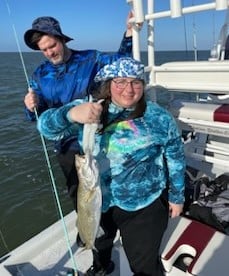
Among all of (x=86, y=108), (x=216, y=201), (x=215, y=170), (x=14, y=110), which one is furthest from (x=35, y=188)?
(x=14, y=110)

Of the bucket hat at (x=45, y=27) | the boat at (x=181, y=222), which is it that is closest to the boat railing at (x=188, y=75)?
the boat at (x=181, y=222)

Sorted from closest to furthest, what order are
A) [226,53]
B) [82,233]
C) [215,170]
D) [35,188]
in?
[82,233] < [215,170] < [226,53] < [35,188]

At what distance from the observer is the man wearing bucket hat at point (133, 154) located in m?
2.16

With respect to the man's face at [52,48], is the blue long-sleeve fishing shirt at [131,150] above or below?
below

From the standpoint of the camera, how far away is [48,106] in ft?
9.48

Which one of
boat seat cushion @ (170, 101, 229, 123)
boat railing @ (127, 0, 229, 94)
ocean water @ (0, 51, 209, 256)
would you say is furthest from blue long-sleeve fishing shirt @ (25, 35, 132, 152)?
ocean water @ (0, 51, 209, 256)

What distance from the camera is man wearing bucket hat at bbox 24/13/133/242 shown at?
262cm

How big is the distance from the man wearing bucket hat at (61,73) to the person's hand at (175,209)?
0.78m

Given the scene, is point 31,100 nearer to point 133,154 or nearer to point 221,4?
point 133,154

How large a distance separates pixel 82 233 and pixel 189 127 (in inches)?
56.2

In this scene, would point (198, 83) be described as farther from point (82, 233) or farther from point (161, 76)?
point (82, 233)

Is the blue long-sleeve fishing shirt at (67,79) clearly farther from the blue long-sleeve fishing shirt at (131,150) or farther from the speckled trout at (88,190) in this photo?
the speckled trout at (88,190)

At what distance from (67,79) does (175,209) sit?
4.22ft

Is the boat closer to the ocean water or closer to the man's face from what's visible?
the man's face
